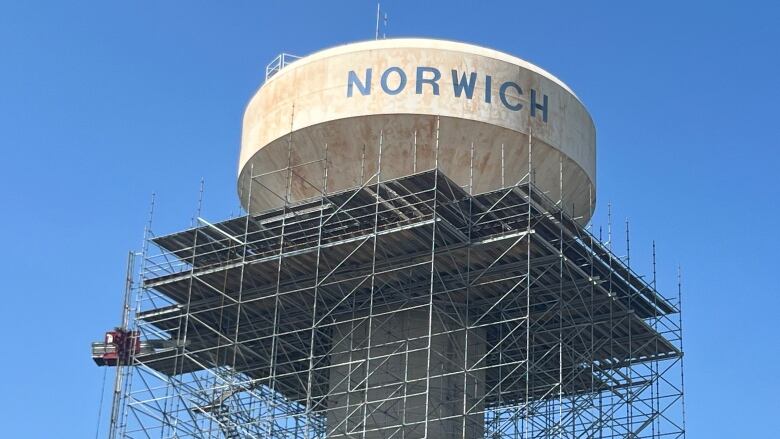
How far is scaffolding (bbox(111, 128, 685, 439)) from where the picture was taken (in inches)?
1574

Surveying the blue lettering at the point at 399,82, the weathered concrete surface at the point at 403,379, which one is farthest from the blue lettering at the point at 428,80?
the weathered concrete surface at the point at 403,379

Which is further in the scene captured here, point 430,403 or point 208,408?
point 208,408

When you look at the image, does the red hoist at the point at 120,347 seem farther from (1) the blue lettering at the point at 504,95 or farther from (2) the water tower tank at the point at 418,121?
(1) the blue lettering at the point at 504,95

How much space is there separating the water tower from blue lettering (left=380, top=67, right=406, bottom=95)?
0.12 ft

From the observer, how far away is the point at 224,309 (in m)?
43.8

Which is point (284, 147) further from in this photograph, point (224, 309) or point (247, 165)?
point (224, 309)

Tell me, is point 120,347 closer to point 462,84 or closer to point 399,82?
point 399,82

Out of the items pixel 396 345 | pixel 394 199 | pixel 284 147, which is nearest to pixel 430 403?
pixel 396 345

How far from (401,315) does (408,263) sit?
1.67 metres

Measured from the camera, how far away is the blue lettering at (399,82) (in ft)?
135

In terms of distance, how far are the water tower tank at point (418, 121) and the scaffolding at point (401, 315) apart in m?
0.40

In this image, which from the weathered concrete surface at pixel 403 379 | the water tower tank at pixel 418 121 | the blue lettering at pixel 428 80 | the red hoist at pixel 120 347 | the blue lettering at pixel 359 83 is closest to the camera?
the weathered concrete surface at pixel 403 379

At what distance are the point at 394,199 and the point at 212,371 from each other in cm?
817

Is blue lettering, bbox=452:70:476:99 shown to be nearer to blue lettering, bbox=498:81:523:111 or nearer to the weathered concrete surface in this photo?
blue lettering, bbox=498:81:523:111
